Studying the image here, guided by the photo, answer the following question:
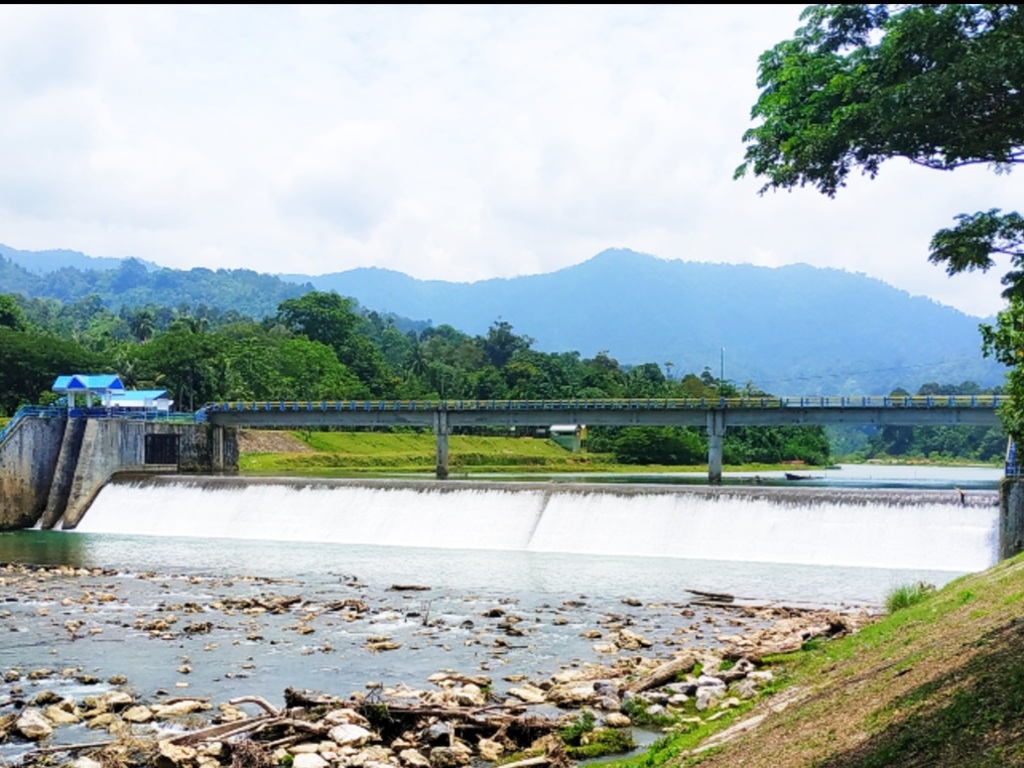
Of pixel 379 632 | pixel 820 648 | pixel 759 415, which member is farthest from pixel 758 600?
pixel 759 415

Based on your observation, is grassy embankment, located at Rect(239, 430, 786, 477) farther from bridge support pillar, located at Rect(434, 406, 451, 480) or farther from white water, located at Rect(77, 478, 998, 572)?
white water, located at Rect(77, 478, 998, 572)

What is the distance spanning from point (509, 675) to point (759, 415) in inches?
1462

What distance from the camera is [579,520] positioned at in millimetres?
35688

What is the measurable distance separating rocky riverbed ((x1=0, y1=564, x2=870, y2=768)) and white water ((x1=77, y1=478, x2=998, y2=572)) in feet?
29.1

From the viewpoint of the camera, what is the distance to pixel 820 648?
17000mm

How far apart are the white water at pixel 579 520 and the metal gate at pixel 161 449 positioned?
5956 mm

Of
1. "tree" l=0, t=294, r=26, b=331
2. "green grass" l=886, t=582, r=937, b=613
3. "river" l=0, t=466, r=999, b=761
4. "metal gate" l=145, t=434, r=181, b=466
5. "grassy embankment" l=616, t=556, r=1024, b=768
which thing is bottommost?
"river" l=0, t=466, r=999, b=761

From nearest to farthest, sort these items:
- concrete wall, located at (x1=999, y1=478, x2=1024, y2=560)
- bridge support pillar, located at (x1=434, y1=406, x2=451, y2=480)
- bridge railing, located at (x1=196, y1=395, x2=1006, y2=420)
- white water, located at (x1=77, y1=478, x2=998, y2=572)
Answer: concrete wall, located at (x1=999, y1=478, x2=1024, y2=560) → white water, located at (x1=77, y1=478, x2=998, y2=572) → bridge railing, located at (x1=196, y1=395, x2=1006, y2=420) → bridge support pillar, located at (x1=434, y1=406, x2=451, y2=480)

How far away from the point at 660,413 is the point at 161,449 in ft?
89.2

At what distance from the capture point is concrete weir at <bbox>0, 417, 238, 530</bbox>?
43750mm

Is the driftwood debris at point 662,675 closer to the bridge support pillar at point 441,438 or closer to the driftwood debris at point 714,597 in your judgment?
the driftwood debris at point 714,597

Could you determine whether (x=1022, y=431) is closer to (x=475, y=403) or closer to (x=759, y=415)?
(x=759, y=415)

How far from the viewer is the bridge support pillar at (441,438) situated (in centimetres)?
5812

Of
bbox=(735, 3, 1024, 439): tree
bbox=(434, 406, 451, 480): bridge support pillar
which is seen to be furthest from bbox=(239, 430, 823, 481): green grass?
bbox=(735, 3, 1024, 439): tree
